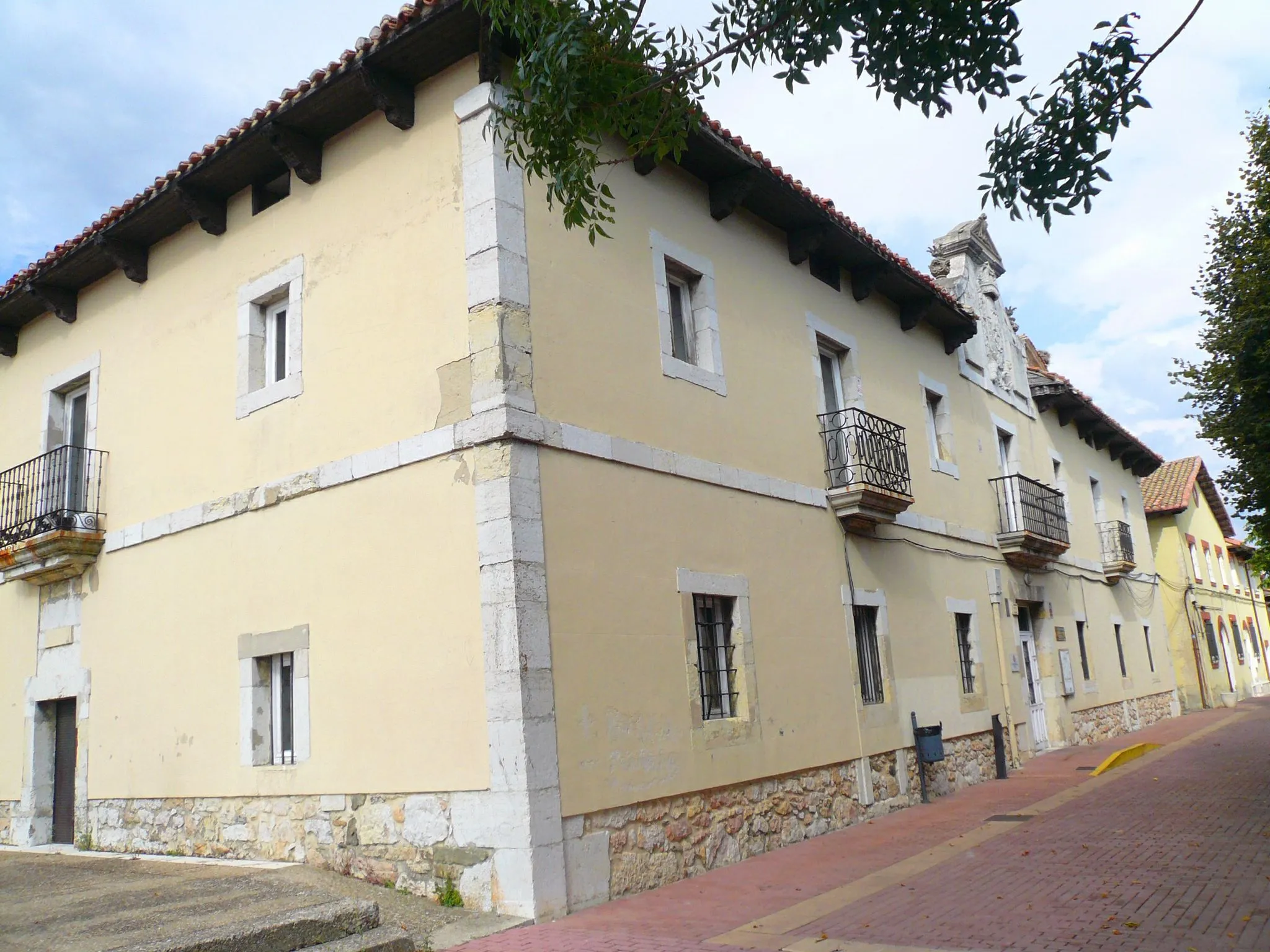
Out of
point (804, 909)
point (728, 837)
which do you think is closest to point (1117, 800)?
point (728, 837)

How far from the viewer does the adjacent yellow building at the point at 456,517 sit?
24.8 ft

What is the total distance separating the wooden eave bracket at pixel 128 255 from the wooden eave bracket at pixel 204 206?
1.05 meters

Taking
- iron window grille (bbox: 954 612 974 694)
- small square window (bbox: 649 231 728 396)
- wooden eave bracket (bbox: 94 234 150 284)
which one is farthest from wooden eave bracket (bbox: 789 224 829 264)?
wooden eave bracket (bbox: 94 234 150 284)

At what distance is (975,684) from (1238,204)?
23.9 ft

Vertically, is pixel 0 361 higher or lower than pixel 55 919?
higher

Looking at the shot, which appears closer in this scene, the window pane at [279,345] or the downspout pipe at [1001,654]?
the window pane at [279,345]

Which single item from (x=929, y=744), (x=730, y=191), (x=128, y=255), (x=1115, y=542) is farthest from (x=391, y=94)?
(x=1115, y=542)

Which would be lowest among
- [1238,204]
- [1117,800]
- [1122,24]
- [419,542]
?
[1117,800]

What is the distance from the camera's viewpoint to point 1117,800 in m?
10.9

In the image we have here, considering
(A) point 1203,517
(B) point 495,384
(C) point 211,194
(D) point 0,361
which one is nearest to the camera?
(B) point 495,384

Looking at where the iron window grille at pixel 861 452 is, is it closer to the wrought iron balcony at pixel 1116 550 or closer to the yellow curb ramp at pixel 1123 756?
the yellow curb ramp at pixel 1123 756

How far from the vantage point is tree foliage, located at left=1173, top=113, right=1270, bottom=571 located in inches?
473

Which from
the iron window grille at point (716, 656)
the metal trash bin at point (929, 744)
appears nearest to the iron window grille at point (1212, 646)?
the metal trash bin at point (929, 744)

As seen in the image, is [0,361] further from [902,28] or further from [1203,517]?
[1203,517]
